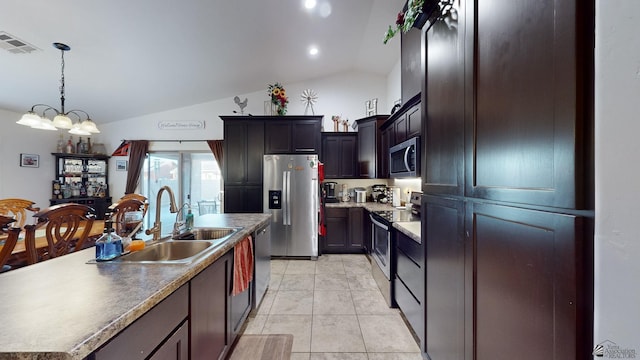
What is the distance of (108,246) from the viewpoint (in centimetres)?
121

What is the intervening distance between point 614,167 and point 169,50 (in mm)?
4047

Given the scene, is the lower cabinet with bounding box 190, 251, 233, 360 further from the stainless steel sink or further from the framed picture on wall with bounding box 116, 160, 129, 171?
the framed picture on wall with bounding box 116, 160, 129, 171

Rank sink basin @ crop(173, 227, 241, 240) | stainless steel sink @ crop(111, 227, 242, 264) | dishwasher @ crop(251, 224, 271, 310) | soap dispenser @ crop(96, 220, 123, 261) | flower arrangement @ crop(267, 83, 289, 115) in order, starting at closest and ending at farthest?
soap dispenser @ crop(96, 220, 123, 261) < stainless steel sink @ crop(111, 227, 242, 264) < sink basin @ crop(173, 227, 241, 240) < dishwasher @ crop(251, 224, 271, 310) < flower arrangement @ crop(267, 83, 289, 115)

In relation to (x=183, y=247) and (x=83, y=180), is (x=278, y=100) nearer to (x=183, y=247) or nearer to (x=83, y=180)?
(x=183, y=247)

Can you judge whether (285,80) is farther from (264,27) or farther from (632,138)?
(632,138)

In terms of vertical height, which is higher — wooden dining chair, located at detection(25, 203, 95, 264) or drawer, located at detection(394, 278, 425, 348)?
wooden dining chair, located at detection(25, 203, 95, 264)

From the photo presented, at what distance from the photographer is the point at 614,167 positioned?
50cm

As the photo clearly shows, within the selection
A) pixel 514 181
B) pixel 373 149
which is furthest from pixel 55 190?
pixel 514 181

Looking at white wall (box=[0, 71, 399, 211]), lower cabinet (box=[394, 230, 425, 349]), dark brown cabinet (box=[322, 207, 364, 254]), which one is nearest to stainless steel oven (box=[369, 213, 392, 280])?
lower cabinet (box=[394, 230, 425, 349])

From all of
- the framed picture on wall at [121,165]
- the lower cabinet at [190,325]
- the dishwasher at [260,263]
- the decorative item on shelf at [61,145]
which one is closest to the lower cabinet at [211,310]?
the lower cabinet at [190,325]

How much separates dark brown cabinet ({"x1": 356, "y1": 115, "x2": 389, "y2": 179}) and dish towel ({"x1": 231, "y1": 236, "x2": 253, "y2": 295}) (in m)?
2.67

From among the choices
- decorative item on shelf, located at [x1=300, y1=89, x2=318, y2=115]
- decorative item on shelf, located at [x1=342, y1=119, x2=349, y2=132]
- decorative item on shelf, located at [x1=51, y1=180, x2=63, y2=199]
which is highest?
decorative item on shelf, located at [x1=300, y1=89, x2=318, y2=115]

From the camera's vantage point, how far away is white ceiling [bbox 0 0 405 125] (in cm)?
243

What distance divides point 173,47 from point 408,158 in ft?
10.7
